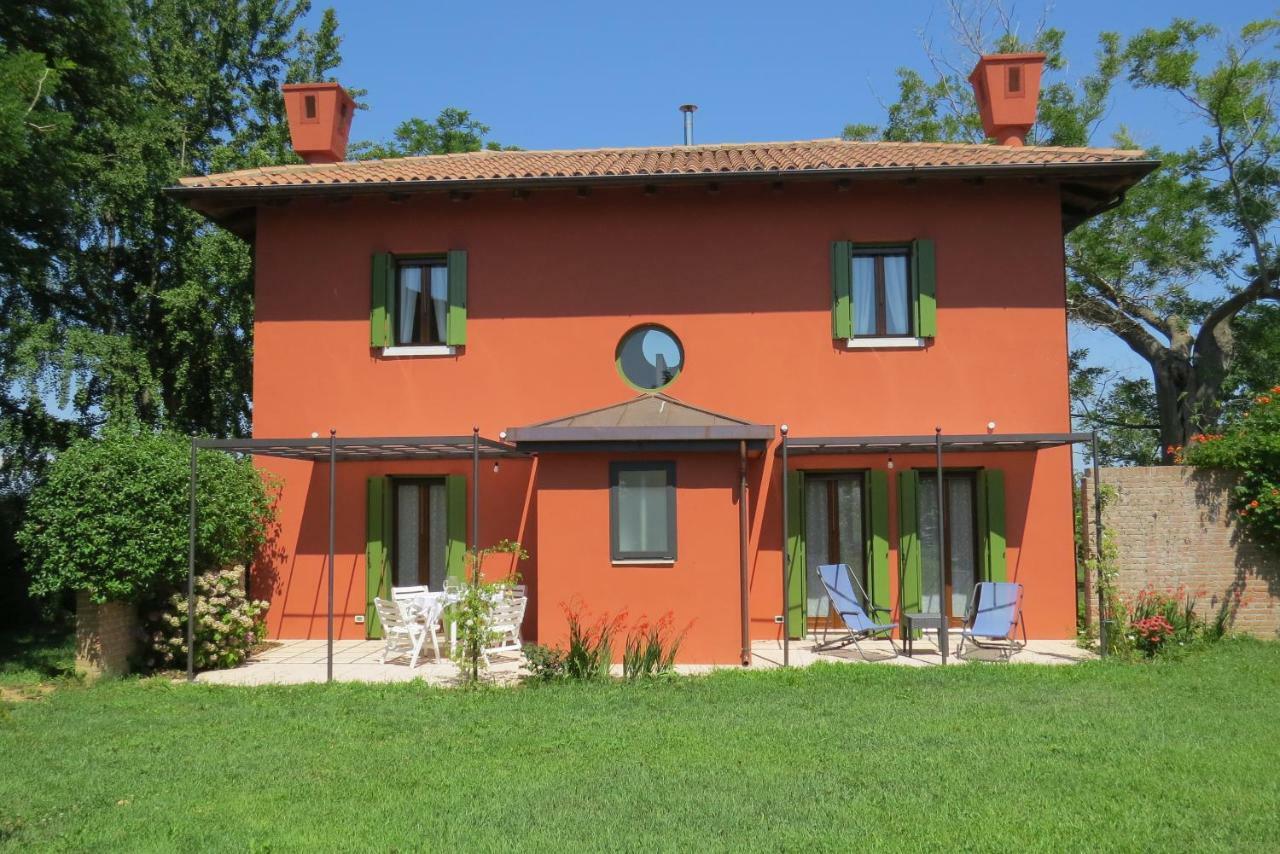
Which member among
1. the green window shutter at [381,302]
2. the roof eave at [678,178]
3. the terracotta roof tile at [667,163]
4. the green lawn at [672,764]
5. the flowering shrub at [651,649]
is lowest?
the green lawn at [672,764]

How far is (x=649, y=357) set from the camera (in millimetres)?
12977

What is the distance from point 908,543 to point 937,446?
2.27m

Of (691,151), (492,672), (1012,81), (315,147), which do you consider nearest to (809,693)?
(492,672)

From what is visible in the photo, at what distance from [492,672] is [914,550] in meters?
5.35

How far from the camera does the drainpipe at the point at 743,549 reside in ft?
35.4

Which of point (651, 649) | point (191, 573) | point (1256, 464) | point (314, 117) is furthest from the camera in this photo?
point (314, 117)

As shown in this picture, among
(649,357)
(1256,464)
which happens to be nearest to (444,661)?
(649,357)

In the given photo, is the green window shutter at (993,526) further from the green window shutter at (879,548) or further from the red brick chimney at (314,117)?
the red brick chimney at (314,117)

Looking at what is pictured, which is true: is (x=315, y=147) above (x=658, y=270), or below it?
above

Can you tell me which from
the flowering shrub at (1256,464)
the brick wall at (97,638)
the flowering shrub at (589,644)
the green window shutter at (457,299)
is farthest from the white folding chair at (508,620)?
the flowering shrub at (1256,464)

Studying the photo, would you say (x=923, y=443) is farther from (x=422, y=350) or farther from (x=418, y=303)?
(x=418, y=303)

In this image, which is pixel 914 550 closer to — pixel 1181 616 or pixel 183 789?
pixel 1181 616

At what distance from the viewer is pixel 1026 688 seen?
366 inches

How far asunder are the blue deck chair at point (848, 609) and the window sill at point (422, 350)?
5272 mm
